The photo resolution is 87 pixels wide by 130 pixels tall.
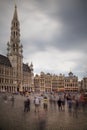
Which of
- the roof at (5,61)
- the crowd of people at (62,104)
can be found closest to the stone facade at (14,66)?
the roof at (5,61)

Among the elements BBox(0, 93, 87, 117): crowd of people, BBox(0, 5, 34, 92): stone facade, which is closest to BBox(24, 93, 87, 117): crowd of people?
BBox(0, 93, 87, 117): crowd of people

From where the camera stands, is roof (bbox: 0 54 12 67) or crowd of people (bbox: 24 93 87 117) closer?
crowd of people (bbox: 24 93 87 117)

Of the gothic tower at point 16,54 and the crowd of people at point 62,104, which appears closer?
the crowd of people at point 62,104

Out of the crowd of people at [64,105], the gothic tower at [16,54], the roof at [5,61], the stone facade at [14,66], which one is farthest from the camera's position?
→ the gothic tower at [16,54]

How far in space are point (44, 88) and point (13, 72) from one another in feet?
59.9

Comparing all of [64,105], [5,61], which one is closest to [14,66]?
[5,61]

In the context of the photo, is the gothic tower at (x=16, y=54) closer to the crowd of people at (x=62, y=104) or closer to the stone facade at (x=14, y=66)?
the stone facade at (x=14, y=66)

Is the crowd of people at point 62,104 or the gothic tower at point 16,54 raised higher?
the gothic tower at point 16,54

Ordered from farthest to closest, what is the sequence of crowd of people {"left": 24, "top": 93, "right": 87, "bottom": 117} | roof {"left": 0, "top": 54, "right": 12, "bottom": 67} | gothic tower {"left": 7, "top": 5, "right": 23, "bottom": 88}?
gothic tower {"left": 7, "top": 5, "right": 23, "bottom": 88}
roof {"left": 0, "top": 54, "right": 12, "bottom": 67}
crowd of people {"left": 24, "top": 93, "right": 87, "bottom": 117}

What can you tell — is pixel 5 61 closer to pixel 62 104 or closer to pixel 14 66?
pixel 14 66

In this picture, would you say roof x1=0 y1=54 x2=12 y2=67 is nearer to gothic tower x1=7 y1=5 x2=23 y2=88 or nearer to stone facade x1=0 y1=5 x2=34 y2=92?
stone facade x1=0 y1=5 x2=34 y2=92

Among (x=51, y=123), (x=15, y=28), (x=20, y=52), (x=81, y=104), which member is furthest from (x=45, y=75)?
(x=51, y=123)

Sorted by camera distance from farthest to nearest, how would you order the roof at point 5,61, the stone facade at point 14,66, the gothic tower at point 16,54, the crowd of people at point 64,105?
1. the gothic tower at point 16,54
2. the roof at point 5,61
3. the stone facade at point 14,66
4. the crowd of people at point 64,105

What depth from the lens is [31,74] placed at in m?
79.2
